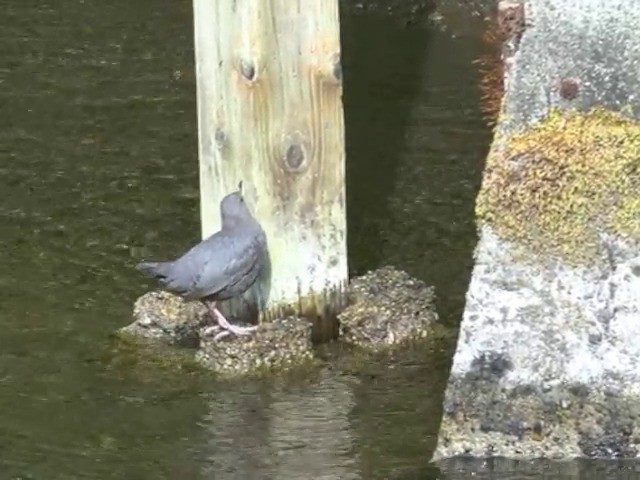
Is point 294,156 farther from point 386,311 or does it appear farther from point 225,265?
point 386,311

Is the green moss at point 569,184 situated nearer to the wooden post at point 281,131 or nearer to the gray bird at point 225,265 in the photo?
the wooden post at point 281,131

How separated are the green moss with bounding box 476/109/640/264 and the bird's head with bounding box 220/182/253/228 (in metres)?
1.07

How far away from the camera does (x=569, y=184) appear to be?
458 cm

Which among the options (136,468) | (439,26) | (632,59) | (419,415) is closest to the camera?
(632,59)

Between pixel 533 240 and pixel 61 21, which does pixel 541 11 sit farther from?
pixel 61 21

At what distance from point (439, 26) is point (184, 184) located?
4.13m

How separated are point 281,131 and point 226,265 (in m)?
0.48

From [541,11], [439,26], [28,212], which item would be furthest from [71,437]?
[439,26]

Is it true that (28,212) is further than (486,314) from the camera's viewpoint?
Yes

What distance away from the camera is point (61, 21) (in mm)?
11648

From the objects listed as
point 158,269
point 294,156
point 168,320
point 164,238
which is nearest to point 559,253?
point 294,156

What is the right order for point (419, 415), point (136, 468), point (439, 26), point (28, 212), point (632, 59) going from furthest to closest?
1. point (439, 26)
2. point (28, 212)
3. point (419, 415)
4. point (136, 468)
5. point (632, 59)

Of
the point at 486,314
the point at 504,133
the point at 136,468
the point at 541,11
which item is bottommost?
the point at 136,468

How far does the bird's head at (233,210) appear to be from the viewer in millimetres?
5395
